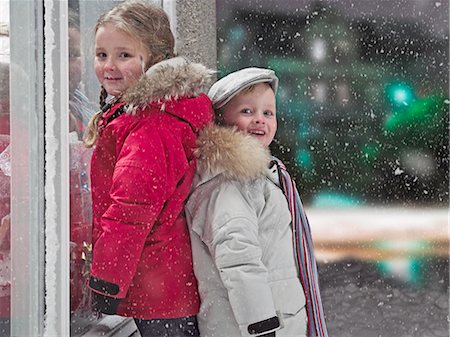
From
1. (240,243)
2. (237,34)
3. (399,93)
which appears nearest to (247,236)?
(240,243)

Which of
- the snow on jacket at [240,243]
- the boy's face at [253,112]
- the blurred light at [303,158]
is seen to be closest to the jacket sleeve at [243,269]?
the snow on jacket at [240,243]

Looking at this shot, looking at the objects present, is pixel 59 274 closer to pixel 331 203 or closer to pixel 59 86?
pixel 59 86

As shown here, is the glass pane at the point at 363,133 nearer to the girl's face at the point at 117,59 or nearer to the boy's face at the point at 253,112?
the boy's face at the point at 253,112

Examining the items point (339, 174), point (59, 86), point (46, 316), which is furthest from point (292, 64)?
point (46, 316)

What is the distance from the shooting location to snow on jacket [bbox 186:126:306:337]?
128 centimetres

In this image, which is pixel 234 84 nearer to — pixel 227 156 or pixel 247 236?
pixel 227 156

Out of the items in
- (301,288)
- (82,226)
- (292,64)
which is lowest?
(301,288)

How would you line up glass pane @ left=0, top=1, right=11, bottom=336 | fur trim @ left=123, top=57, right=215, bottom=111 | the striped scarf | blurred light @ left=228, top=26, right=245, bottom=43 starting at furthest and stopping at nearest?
blurred light @ left=228, top=26, right=245, bottom=43 → the striped scarf → fur trim @ left=123, top=57, right=215, bottom=111 → glass pane @ left=0, top=1, right=11, bottom=336

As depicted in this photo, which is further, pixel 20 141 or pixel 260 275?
pixel 260 275

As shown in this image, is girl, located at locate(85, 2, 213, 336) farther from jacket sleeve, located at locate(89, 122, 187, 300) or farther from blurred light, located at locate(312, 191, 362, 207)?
blurred light, located at locate(312, 191, 362, 207)

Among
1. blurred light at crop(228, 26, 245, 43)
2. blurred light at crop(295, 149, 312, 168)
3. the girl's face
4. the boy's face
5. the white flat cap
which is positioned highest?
blurred light at crop(228, 26, 245, 43)

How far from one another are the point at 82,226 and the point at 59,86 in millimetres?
374

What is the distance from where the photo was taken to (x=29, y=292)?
117 centimetres

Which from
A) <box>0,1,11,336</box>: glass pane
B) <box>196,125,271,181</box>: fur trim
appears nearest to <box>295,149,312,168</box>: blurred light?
<box>196,125,271,181</box>: fur trim
